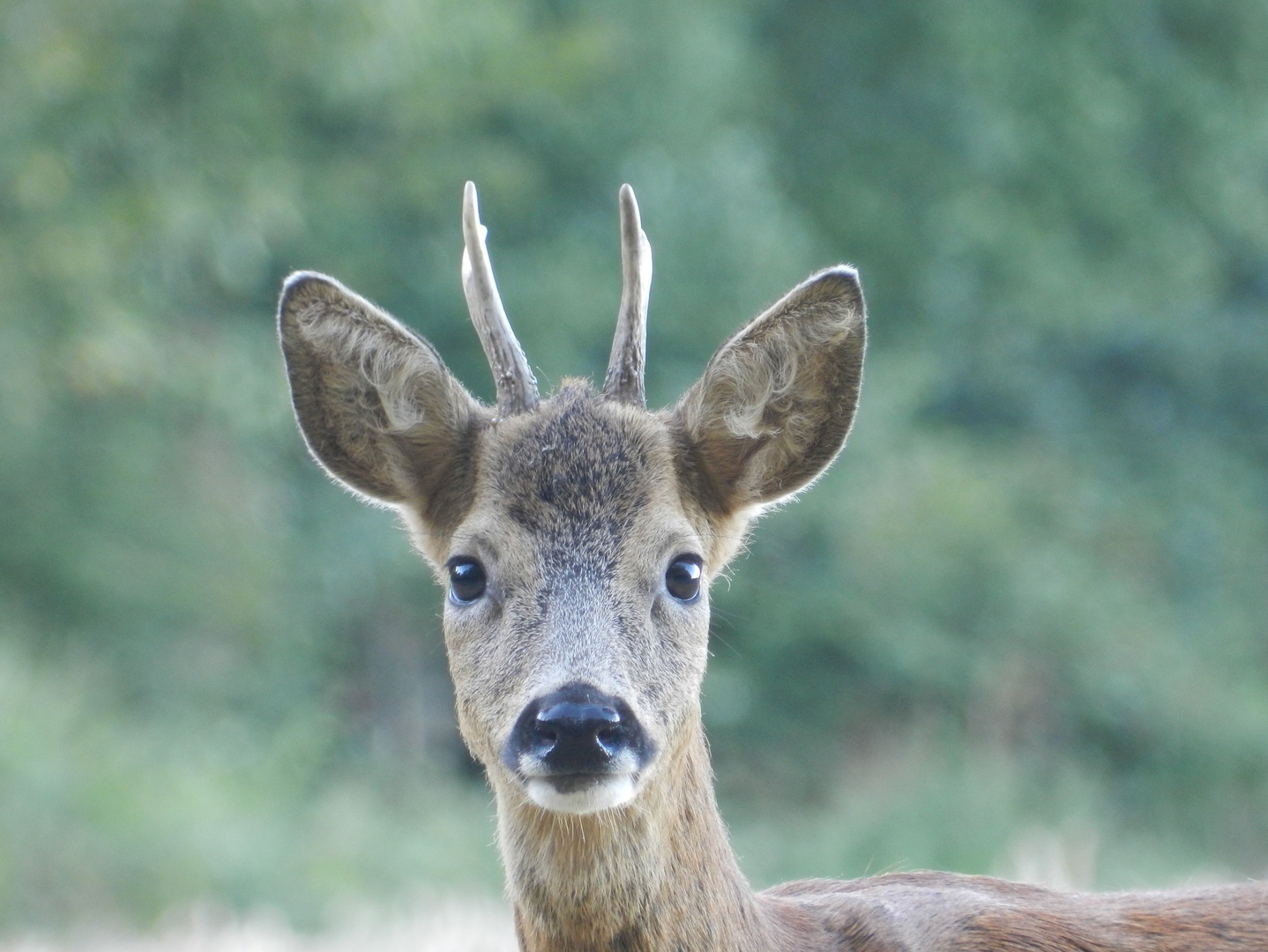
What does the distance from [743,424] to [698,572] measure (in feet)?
1.59

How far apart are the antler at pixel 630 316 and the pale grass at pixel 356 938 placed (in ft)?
8.66

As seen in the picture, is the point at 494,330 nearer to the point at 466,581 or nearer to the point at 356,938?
the point at 466,581

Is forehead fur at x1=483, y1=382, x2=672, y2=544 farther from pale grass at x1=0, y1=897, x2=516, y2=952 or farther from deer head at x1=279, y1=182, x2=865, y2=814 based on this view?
pale grass at x1=0, y1=897, x2=516, y2=952

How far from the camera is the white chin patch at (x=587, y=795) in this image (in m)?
3.99

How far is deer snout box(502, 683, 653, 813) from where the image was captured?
3957 millimetres

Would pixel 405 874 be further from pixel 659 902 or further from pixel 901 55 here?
pixel 901 55

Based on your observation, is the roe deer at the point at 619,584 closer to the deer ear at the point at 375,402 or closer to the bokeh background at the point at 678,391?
the deer ear at the point at 375,402

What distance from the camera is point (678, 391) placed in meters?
18.0

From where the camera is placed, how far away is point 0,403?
531 inches

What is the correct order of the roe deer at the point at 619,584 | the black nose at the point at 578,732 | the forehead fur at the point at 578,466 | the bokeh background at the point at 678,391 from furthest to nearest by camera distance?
the bokeh background at the point at 678,391
the forehead fur at the point at 578,466
the roe deer at the point at 619,584
the black nose at the point at 578,732

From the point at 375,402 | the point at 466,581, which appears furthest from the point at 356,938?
the point at 466,581

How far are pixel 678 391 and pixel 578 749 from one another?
14.2 meters

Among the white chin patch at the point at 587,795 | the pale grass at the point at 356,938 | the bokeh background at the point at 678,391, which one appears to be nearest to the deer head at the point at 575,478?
the white chin patch at the point at 587,795

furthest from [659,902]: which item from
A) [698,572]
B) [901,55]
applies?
[901,55]
